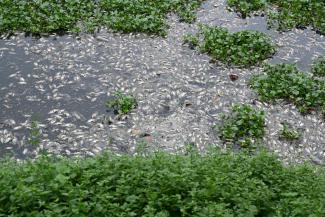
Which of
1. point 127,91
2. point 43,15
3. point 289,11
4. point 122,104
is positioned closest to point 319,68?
point 289,11

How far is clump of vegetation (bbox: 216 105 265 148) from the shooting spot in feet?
34.5

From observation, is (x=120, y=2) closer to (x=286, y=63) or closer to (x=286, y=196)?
(x=286, y=63)

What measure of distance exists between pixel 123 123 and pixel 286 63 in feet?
17.0

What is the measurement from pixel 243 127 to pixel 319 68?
3452 millimetres

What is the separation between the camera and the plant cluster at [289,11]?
14609 millimetres

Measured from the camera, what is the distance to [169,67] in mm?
12594

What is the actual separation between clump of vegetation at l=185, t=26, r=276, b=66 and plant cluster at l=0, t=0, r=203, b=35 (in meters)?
1.04

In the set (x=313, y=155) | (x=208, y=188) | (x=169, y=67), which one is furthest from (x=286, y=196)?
(x=169, y=67)

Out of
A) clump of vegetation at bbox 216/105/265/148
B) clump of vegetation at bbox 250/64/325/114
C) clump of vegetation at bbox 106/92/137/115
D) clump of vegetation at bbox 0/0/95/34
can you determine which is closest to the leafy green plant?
clump of vegetation at bbox 106/92/137/115

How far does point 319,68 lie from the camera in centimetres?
1269

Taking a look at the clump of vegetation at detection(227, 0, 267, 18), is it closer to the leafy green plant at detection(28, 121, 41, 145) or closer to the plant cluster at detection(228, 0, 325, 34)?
the plant cluster at detection(228, 0, 325, 34)

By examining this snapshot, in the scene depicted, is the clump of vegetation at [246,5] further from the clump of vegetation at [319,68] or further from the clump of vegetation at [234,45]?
the clump of vegetation at [319,68]

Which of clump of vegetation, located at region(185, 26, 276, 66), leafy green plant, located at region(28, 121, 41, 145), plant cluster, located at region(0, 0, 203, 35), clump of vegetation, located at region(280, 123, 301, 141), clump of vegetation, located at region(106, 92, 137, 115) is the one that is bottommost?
clump of vegetation, located at region(280, 123, 301, 141)

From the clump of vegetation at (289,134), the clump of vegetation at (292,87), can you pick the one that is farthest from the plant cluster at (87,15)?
the clump of vegetation at (289,134)
